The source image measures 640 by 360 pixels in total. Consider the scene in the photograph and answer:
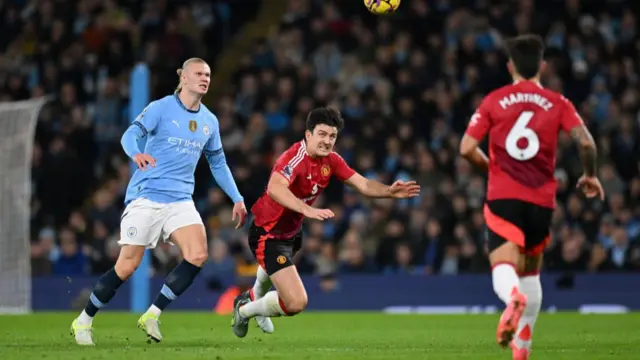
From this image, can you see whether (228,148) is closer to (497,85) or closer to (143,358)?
(497,85)

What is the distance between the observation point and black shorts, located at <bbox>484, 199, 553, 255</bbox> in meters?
8.03

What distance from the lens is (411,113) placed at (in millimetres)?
20391

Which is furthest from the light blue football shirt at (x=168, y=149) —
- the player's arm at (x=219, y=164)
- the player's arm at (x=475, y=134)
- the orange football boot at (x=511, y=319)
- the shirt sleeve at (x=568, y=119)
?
the orange football boot at (x=511, y=319)

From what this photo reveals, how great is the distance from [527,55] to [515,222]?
1.07 m

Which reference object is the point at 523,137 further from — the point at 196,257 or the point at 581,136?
the point at 196,257

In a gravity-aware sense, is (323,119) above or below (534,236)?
above

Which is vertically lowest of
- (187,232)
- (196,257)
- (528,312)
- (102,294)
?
(102,294)

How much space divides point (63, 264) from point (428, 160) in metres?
5.58

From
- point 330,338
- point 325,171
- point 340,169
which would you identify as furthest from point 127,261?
point 330,338

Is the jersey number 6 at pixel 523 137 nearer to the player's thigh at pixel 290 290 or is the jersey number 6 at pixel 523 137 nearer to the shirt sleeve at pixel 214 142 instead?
the player's thigh at pixel 290 290

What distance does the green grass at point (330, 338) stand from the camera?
927 cm

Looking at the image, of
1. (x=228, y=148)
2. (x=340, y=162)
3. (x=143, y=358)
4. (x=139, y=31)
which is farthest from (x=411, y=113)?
(x=143, y=358)

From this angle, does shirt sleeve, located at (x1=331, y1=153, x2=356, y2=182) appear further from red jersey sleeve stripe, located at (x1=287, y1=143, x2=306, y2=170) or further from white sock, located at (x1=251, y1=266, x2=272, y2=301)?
white sock, located at (x1=251, y1=266, x2=272, y2=301)

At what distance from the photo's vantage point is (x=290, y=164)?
10203 mm
